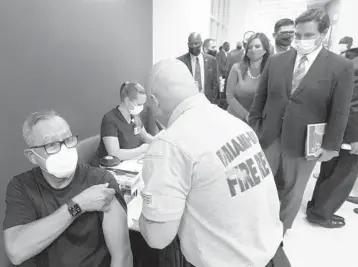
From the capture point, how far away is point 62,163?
1118mm

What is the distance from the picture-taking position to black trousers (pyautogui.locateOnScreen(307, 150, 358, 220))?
2.23 meters

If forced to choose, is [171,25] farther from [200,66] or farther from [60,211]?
[60,211]

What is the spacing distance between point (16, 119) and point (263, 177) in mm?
1521

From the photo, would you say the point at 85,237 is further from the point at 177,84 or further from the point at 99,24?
the point at 99,24

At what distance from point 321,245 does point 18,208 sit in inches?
86.8

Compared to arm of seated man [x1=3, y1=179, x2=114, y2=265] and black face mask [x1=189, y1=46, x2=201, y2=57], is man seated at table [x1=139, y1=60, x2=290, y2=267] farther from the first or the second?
black face mask [x1=189, y1=46, x2=201, y2=57]

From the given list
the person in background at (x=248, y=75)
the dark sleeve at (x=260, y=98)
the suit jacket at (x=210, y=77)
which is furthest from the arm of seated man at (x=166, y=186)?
the suit jacket at (x=210, y=77)

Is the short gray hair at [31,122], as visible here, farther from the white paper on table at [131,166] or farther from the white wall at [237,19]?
the white wall at [237,19]

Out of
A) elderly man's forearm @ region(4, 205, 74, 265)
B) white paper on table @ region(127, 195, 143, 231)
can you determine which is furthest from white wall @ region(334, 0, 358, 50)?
elderly man's forearm @ region(4, 205, 74, 265)

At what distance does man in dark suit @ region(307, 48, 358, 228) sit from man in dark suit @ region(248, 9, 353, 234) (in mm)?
517

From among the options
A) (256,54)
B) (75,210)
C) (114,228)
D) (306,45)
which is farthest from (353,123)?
(75,210)

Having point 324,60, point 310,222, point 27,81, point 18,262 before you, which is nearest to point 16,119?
point 27,81

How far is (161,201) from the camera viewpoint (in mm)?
816

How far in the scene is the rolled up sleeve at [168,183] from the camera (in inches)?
31.9
